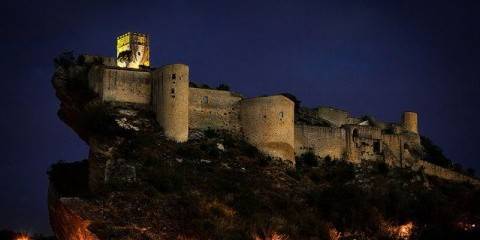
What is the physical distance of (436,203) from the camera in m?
57.7

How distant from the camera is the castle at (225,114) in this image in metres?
56.7

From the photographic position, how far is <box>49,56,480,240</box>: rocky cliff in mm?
48781

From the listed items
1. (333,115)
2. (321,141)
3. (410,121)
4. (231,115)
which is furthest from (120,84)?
(410,121)

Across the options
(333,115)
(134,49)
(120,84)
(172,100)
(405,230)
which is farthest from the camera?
(333,115)

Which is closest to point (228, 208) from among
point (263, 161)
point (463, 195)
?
point (263, 161)

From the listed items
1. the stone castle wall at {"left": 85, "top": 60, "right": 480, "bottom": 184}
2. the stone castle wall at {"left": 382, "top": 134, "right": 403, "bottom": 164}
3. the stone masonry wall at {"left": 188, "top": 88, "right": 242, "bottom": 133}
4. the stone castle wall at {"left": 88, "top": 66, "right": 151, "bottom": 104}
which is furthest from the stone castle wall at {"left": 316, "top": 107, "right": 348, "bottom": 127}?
the stone castle wall at {"left": 88, "top": 66, "right": 151, "bottom": 104}

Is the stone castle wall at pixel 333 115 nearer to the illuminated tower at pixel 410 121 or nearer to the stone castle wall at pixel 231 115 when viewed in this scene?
the stone castle wall at pixel 231 115

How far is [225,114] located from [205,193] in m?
8.23

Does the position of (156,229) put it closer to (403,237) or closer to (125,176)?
(125,176)

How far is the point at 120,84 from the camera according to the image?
57.0m

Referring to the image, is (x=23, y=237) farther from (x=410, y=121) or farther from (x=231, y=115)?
(x=410, y=121)

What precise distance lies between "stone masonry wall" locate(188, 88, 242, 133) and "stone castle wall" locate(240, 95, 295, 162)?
609 mm

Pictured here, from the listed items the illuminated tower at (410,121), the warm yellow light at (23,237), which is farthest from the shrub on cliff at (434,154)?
the warm yellow light at (23,237)

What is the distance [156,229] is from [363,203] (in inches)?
569
